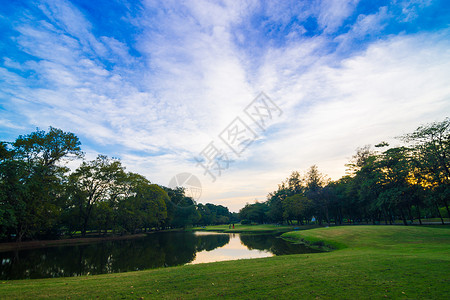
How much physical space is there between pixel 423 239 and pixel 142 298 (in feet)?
91.3

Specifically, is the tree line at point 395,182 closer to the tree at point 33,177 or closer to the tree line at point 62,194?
the tree line at point 62,194

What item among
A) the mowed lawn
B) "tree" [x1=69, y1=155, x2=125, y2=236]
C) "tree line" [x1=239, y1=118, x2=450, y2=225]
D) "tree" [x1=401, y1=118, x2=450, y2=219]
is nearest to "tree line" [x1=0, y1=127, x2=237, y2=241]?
"tree" [x1=69, y1=155, x2=125, y2=236]

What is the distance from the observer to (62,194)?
167 ft

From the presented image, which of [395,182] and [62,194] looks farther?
[62,194]

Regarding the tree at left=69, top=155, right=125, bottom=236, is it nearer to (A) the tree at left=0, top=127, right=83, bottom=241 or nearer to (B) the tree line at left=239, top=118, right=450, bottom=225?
(A) the tree at left=0, top=127, right=83, bottom=241

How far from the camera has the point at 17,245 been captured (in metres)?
37.6

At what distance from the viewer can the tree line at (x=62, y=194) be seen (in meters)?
33.1

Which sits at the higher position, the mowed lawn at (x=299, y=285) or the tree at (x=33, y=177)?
the tree at (x=33, y=177)

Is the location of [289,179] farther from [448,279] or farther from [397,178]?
[448,279]

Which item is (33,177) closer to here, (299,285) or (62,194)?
(62,194)

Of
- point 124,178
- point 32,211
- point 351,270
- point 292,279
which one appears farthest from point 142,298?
point 124,178

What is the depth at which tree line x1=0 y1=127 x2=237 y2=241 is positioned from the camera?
33.1 m

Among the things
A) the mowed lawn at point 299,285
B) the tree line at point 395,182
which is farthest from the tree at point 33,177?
the tree line at point 395,182

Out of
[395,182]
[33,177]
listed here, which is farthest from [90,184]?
[395,182]
